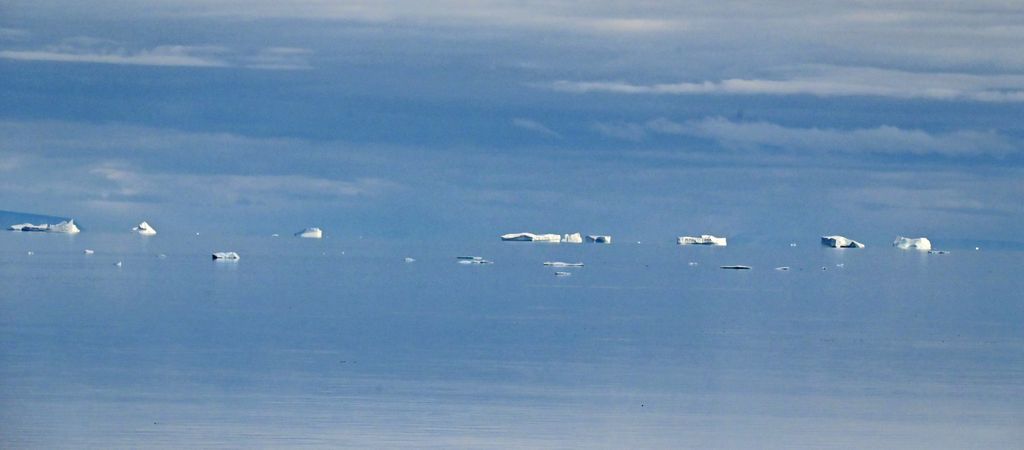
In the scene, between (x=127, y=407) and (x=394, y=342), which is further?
(x=394, y=342)

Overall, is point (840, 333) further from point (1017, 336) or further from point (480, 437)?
point (480, 437)

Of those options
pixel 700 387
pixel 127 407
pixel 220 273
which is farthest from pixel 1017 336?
pixel 220 273

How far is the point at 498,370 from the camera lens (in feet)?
108

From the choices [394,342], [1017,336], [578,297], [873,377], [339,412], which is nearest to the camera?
[339,412]

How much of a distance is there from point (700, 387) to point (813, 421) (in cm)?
483

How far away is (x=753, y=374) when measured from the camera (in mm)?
33406

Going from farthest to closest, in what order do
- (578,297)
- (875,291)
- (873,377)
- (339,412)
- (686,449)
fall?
1. (875,291)
2. (578,297)
3. (873,377)
4. (339,412)
5. (686,449)

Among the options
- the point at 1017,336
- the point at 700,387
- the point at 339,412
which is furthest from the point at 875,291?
the point at 339,412

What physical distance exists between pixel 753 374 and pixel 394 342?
→ 10685 millimetres

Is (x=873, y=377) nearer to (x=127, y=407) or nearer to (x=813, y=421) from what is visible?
(x=813, y=421)

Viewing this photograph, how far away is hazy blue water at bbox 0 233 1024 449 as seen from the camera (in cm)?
2430

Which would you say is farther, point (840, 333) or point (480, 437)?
point (840, 333)

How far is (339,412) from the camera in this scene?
25656mm

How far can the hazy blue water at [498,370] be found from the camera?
24297mm
